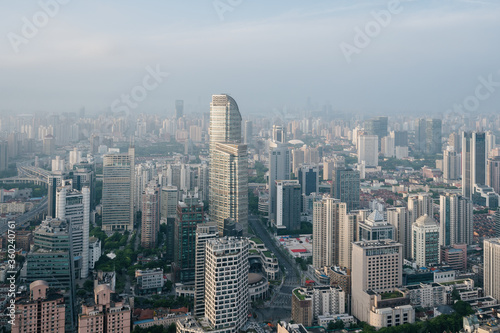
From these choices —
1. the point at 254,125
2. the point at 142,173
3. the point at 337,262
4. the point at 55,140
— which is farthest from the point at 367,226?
the point at 254,125

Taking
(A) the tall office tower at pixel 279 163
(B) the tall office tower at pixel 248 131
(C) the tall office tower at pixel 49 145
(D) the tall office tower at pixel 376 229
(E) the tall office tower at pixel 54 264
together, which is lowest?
(E) the tall office tower at pixel 54 264

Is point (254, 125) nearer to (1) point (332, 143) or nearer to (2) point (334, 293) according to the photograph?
(1) point (332, 143)

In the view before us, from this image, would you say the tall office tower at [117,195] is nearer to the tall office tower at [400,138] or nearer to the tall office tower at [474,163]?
the tall office tower at [474,163]

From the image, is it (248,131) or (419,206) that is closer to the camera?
(419,206)

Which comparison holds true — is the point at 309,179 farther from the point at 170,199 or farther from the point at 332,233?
the point at 332,233

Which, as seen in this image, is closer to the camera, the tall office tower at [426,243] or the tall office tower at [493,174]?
the tall office tower at [426,243]

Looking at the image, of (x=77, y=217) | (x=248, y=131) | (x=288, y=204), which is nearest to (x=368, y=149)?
(x=248, y=131)

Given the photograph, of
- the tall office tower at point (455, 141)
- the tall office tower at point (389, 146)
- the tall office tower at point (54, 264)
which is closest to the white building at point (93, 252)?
the tall office tower at point (54, 264)
